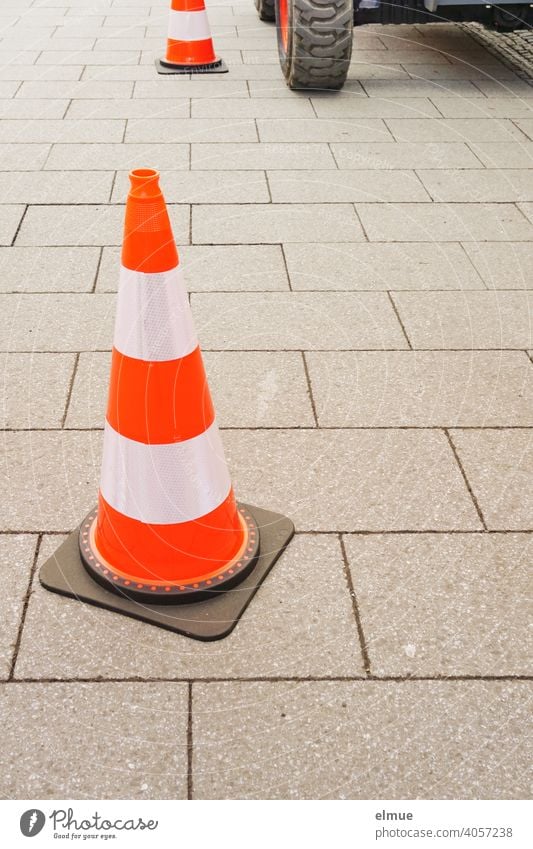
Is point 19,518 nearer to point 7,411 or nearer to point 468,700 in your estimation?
point 7,411

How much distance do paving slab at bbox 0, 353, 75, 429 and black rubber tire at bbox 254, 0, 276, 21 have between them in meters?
6.77

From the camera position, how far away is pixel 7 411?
3.23 meters

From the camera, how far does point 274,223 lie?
4.84 meters

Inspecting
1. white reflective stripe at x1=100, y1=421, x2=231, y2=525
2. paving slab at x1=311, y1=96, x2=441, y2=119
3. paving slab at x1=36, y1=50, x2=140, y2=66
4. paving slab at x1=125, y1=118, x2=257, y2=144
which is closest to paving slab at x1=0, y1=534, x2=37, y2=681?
white reflective stripe at x1=100, y1=421, x2=231, y2=525

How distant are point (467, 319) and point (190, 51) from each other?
4.64 m

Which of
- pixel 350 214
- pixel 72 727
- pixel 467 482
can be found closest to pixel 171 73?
pixel 350 214

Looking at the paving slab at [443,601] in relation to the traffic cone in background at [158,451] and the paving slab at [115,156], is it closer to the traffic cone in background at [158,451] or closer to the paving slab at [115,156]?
the traffic cone in background at [158,451]

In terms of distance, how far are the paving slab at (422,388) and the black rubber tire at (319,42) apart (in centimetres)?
382

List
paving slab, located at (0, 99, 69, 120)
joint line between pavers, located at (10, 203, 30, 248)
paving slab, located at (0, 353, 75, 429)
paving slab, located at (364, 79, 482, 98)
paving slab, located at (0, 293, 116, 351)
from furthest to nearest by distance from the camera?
paving slab, located at (364, 79, 482, 98), paving slab, located at (0, 99, 69, 120), joint line between pavers, located at (10, 203, 30, 248), paving slab, located at (0, 293, 116, 351), paving slab, located at (0, 353, 75, 429)

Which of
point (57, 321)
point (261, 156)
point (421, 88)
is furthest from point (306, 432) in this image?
point (421, 88)

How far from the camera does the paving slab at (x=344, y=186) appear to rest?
5145mm

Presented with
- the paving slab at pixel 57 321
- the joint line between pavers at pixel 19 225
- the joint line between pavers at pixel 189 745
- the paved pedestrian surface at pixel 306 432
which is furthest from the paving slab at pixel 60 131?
the joint line between pavers at pixel 189 745

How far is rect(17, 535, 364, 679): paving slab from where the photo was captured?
2260 mm

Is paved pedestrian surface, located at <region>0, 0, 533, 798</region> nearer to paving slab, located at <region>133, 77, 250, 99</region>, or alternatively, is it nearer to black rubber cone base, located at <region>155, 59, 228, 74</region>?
paving slab, located at <region>133, 77, 250, 99</region>
